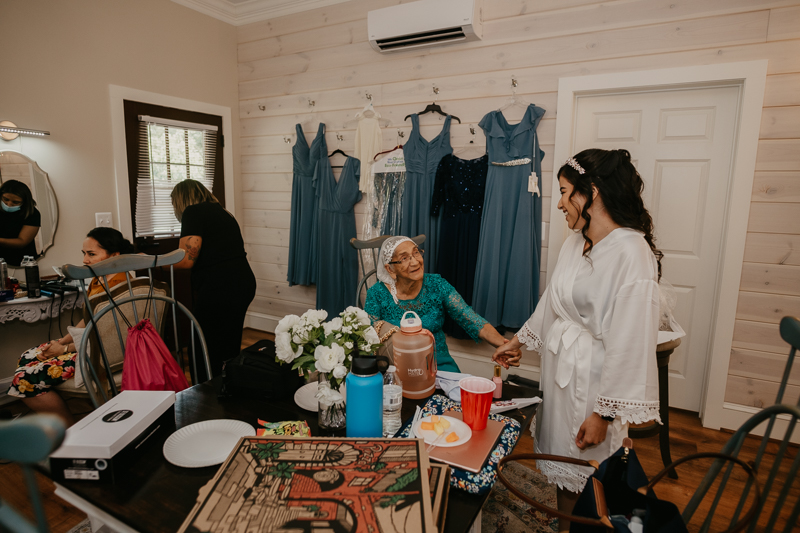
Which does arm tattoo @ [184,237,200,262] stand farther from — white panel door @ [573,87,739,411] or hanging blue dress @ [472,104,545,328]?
white panel door @ [573,87,739,411]

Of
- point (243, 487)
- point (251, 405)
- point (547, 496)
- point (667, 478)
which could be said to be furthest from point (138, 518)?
point (667, 478)

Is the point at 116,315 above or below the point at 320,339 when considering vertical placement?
below

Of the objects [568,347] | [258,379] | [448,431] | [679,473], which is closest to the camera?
[448,431]

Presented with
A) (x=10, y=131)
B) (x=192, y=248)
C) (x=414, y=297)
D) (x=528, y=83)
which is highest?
(x=528, y=83)

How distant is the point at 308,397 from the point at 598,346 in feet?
3.08

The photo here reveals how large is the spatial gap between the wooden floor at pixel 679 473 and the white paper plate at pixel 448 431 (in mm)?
1415

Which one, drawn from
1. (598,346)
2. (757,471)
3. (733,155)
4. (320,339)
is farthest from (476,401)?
(733,155)

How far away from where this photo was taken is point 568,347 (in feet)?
4.85

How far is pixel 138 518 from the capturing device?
87 centimetres

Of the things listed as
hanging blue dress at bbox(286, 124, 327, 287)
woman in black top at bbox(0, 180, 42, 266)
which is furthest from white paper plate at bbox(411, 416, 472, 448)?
woman in black top at bbox(0, 180, 42, 266)

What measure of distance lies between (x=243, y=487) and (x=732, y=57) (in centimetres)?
304

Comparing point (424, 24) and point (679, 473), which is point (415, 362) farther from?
point (424, 24)

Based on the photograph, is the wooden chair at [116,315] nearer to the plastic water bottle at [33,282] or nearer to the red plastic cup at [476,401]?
the plastic water bottle at [33,282]

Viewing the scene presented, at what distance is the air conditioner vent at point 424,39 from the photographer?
3.00 m
